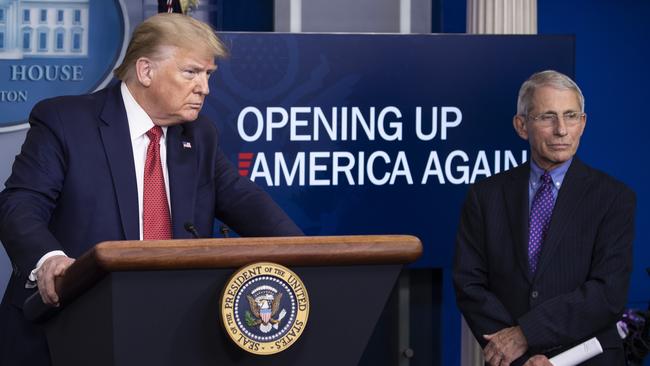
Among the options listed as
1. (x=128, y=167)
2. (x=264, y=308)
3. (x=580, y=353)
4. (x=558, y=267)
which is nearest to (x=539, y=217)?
(x=558, y=267)

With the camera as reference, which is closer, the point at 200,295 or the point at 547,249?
the point at 200,295

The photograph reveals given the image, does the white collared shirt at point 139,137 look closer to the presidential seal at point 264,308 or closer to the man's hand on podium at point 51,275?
the man's hand on podium at point 51,275

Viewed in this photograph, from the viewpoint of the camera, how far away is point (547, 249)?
2939 mm

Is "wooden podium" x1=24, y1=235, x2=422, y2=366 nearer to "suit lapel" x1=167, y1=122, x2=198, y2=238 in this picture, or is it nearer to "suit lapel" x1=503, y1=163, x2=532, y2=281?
"suit lapel" x1=167, y1=122, x2=198, y2=238

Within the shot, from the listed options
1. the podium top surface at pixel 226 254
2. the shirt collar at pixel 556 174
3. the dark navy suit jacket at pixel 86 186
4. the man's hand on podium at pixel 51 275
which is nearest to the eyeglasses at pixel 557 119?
the shirt collar at pixel 556 174

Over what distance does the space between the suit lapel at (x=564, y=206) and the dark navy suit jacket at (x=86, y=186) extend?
0.90 m

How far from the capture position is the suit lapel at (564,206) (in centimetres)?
294

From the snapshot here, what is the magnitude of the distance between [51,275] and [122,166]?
16.6 inches

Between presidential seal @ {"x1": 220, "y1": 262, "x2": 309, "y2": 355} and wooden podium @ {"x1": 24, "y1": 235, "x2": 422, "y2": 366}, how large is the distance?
3 centimetres

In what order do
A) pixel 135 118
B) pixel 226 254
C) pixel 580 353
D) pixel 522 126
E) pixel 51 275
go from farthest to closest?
pixel 522 126, pixel 580 353, pixel 135 118, pixel 51 275, pixel 226 254

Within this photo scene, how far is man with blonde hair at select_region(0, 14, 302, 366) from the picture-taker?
87.3 inches

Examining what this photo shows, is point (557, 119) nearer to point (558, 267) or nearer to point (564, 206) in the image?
point (564, 206)

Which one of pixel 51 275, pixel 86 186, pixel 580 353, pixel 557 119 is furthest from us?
pixel 557 119

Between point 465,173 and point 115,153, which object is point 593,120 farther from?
point 115,153
